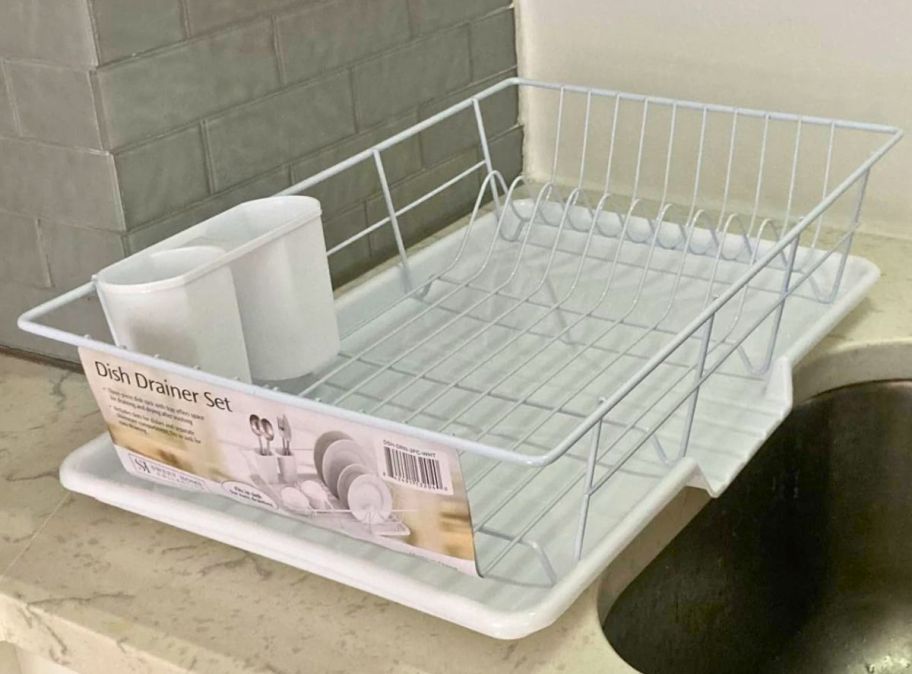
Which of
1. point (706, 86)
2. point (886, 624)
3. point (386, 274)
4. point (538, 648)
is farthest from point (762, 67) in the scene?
point (538, 648)

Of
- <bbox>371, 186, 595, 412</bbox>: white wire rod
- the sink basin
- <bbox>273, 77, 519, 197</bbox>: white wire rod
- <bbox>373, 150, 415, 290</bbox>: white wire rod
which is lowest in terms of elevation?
the sink basin

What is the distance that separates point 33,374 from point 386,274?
32cm

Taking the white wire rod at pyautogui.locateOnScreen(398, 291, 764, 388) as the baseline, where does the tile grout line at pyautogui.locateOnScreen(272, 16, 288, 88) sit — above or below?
above

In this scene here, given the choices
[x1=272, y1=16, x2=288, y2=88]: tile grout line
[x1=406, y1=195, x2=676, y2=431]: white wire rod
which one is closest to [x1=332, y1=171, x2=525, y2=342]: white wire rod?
[x1=406, y1=195, x2=676, y2=431]: white wire rod

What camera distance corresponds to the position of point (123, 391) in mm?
771

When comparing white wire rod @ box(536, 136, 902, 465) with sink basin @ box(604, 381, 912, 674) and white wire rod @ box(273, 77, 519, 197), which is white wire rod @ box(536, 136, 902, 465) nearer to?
sink basin @ box(604, 381, 912, 674)

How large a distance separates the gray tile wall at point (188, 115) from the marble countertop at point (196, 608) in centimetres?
18

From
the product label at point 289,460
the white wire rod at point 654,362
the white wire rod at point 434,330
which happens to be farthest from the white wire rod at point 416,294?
the white wire rod at point 654,362

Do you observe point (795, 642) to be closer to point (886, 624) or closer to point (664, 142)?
point (886, 624)

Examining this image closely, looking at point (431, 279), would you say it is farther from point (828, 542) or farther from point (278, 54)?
point (828, 542)

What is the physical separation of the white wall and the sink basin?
0.83 feet

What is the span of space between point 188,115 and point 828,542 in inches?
25.3

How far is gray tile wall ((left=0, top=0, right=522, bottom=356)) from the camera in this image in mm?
875

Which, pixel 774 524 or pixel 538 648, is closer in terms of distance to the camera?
pixel 538 648
